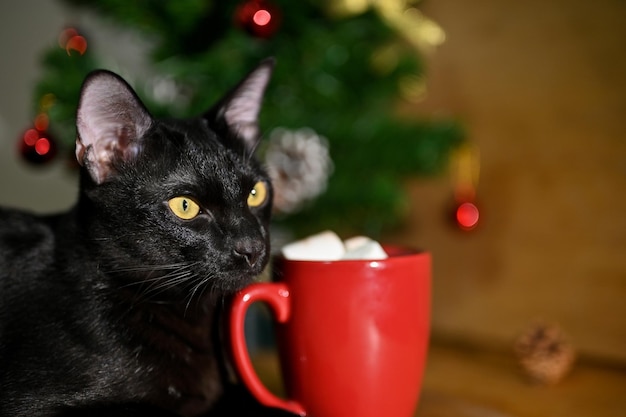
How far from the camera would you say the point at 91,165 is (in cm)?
62

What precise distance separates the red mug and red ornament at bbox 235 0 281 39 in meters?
0.40

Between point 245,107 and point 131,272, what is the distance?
0.96 feet

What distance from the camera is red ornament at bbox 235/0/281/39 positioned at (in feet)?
2.86

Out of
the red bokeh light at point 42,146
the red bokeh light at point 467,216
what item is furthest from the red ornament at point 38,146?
the red bokeh light at point 467,216

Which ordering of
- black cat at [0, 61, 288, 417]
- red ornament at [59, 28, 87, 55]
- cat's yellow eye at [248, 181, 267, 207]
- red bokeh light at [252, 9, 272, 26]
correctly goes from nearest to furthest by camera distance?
1. black cat at [0, 61, 288, 417]
2. cat's yellow eye at [248, 181, 267, 207]
3. red bokeh light at [252, 9, 272, 26]
4. red ornament at [59, 28, 87, 55]

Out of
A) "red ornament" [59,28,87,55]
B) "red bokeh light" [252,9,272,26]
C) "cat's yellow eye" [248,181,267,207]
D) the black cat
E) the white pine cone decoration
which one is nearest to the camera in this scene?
the black cat

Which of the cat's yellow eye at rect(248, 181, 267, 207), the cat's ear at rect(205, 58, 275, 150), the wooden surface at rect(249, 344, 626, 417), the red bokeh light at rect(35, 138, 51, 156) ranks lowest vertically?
the wooden surface at rect(249, 344, 626, 417)

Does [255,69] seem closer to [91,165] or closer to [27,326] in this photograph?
[91,165]

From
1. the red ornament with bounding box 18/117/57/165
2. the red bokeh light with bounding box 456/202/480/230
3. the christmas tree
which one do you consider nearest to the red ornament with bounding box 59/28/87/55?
the christmas tree

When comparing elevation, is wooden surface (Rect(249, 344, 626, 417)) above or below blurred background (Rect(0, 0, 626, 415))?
below

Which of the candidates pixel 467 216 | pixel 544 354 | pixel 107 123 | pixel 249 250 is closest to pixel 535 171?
pixel 467 216

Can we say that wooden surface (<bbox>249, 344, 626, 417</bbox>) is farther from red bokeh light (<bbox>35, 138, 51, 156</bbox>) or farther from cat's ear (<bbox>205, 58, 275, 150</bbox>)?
red bokeh light (<bbox>35, 138, 51, 156</bbox>)

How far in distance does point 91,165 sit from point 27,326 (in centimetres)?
19

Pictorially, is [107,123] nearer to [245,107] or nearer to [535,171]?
[245,107]
